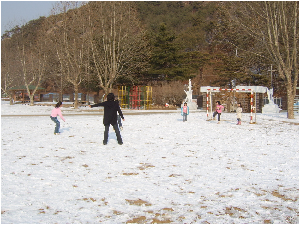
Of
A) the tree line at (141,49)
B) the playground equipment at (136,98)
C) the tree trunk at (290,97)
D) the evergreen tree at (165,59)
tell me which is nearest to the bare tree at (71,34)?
the tree line at (141,49)

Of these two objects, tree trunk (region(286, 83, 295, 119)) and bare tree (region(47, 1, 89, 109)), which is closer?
tree trunk (region(286, 83, 295, 119))

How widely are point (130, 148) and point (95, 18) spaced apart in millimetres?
27678

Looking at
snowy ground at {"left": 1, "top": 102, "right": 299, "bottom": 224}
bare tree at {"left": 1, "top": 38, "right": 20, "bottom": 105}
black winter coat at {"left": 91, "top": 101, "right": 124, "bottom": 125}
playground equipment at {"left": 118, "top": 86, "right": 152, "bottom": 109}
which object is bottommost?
snowy ground at {"left": 1, "top": 102, "right": 299, "bottom": 224}

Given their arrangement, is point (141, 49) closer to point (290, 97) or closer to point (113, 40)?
point (113, 40)

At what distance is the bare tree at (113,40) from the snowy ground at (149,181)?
76.2ft

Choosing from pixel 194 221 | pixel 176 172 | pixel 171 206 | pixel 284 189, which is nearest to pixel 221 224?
pixel 194 221

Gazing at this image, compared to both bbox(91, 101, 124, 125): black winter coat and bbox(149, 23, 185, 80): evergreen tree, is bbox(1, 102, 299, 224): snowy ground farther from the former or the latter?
bbox(149, 23, 185, 80): evergreen tree

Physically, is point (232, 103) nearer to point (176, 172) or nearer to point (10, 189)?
point (176, 172)

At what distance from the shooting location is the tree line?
2484 cm

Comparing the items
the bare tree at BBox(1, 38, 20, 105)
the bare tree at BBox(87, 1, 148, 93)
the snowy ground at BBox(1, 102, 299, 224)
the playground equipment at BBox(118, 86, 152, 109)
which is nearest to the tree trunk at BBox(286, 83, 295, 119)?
the snowy ground at BBox(1, 102, 299, 224)

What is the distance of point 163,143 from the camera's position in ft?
39.5

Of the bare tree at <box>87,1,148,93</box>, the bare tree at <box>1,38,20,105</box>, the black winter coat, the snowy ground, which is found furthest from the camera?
the bare tree at <box>1,38,20,105</box>

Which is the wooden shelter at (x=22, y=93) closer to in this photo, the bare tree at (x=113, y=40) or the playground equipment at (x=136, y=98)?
the playground equipment at (x=136, y=98)

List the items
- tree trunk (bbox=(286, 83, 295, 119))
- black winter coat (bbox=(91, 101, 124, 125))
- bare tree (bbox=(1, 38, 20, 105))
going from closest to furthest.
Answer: black winter coat (bbox=(91, 101, 124, 125))
tree trunk (bbox=(286, 83, 295, 119))
bare tree (bbox=(1, 38, 20, 105))
